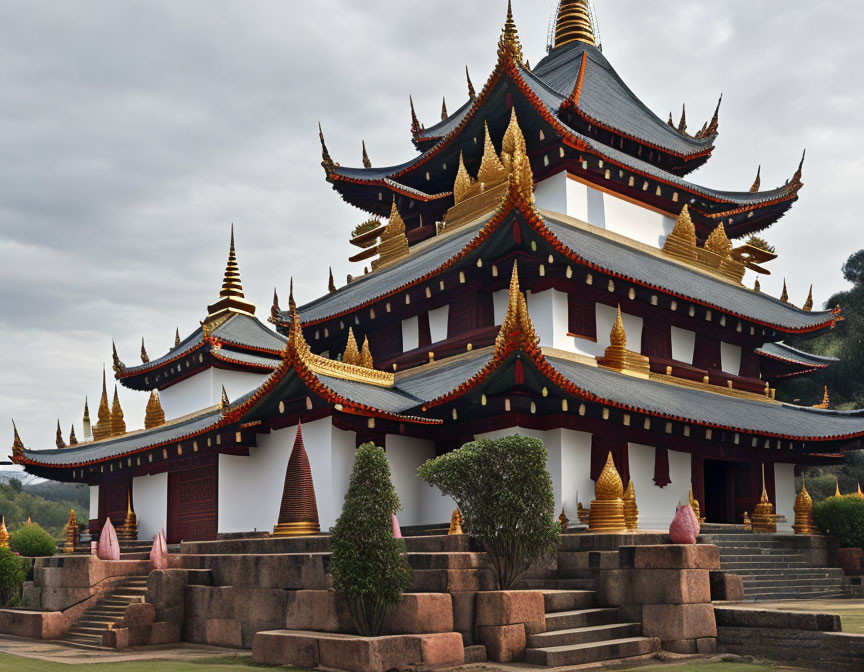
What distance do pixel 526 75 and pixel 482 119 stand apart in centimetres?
203

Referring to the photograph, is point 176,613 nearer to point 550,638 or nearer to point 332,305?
point 550,638

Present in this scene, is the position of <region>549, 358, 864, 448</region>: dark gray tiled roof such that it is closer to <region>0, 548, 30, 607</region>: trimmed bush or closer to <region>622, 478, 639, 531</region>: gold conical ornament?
<region>622, 478, 639, 531</region>: gold conical ornament

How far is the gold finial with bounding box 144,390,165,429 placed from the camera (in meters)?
34.7

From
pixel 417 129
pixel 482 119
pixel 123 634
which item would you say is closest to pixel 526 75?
pixel 482 119

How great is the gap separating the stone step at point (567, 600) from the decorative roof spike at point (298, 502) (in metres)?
6.34

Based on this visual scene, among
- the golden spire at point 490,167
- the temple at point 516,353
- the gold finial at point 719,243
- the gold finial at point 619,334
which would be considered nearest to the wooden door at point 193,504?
the temple at point 516,353

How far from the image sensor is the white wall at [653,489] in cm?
2317

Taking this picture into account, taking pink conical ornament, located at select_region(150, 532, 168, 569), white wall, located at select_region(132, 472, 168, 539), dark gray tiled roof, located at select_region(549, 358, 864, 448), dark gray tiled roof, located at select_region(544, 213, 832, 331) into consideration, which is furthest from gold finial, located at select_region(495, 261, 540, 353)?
white wall, located at select_region(132, 472, 168, 539)

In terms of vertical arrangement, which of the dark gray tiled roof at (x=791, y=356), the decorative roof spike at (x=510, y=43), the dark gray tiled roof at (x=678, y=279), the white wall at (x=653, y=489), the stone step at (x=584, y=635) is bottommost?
the stone step at (x=584, y=635)

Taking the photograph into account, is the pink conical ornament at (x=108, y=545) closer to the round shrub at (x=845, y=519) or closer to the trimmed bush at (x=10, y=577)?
the trimmed bush at (x=10, y=577)

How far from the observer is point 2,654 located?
16.1m

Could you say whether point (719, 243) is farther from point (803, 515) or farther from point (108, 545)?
point (108, 545)

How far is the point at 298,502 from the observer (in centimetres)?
2019

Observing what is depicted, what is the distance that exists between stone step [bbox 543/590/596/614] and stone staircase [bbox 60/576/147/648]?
9.04 m
